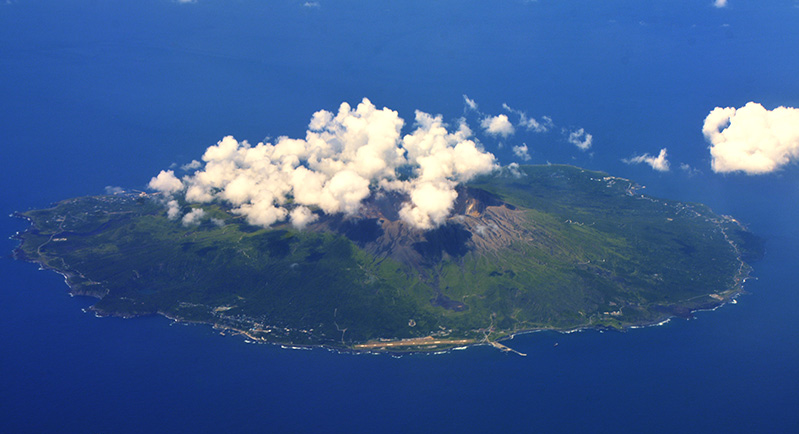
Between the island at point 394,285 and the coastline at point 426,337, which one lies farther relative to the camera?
the island at point 394,285

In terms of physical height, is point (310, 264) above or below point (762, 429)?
above

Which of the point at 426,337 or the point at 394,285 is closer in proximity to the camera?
the point at 426,337

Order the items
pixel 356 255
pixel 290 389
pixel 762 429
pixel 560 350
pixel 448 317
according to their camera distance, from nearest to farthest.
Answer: pixel 762 429 < pixel 290 389 < pixel 560 350 < pixel 448 317 < pixel 356 255

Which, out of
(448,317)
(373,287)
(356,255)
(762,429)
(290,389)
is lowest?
(762,429)

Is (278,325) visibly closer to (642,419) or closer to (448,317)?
(448,317)

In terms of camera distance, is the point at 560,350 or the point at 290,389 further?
the point at 560,350

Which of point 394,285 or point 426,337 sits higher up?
point 394,285

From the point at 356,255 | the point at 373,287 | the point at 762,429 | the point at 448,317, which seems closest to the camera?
the point at 762,429

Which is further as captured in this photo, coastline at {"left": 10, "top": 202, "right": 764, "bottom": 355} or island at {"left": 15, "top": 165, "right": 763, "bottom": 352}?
→ island at {"left": 15, "top": 165, "right": 763, "bottom": 352}

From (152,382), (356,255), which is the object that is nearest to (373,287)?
(356,255)
